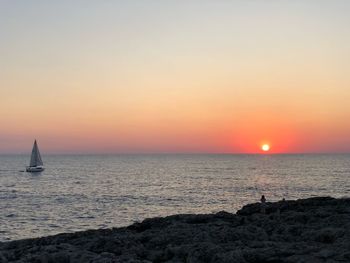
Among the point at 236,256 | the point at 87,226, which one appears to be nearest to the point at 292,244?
the point at 236,256

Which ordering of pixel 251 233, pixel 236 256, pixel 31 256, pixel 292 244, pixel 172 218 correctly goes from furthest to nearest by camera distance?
pixel 172 218, pixel 251 233, pixel 31 256, pixel 292 244, pixel 236 256

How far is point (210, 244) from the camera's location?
508 inches

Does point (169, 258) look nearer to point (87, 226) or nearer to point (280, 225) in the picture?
point (280, 225)

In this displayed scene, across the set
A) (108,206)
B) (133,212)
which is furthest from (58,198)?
(133,212)

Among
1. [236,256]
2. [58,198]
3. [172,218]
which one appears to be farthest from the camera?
[58,198]

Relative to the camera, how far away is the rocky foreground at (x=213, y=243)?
11672mm

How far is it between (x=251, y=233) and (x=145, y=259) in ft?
13.1

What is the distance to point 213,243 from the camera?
13.4m

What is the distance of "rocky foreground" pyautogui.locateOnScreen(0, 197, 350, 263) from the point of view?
11672mm

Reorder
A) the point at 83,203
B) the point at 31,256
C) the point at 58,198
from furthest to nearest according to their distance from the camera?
the point at 58,198 → the point at 83,203 → the point at 31,256

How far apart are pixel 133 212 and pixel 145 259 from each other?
45.2 m

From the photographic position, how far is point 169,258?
12.6m

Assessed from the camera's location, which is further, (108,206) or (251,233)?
(108,206)

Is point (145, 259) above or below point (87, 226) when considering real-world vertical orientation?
above
